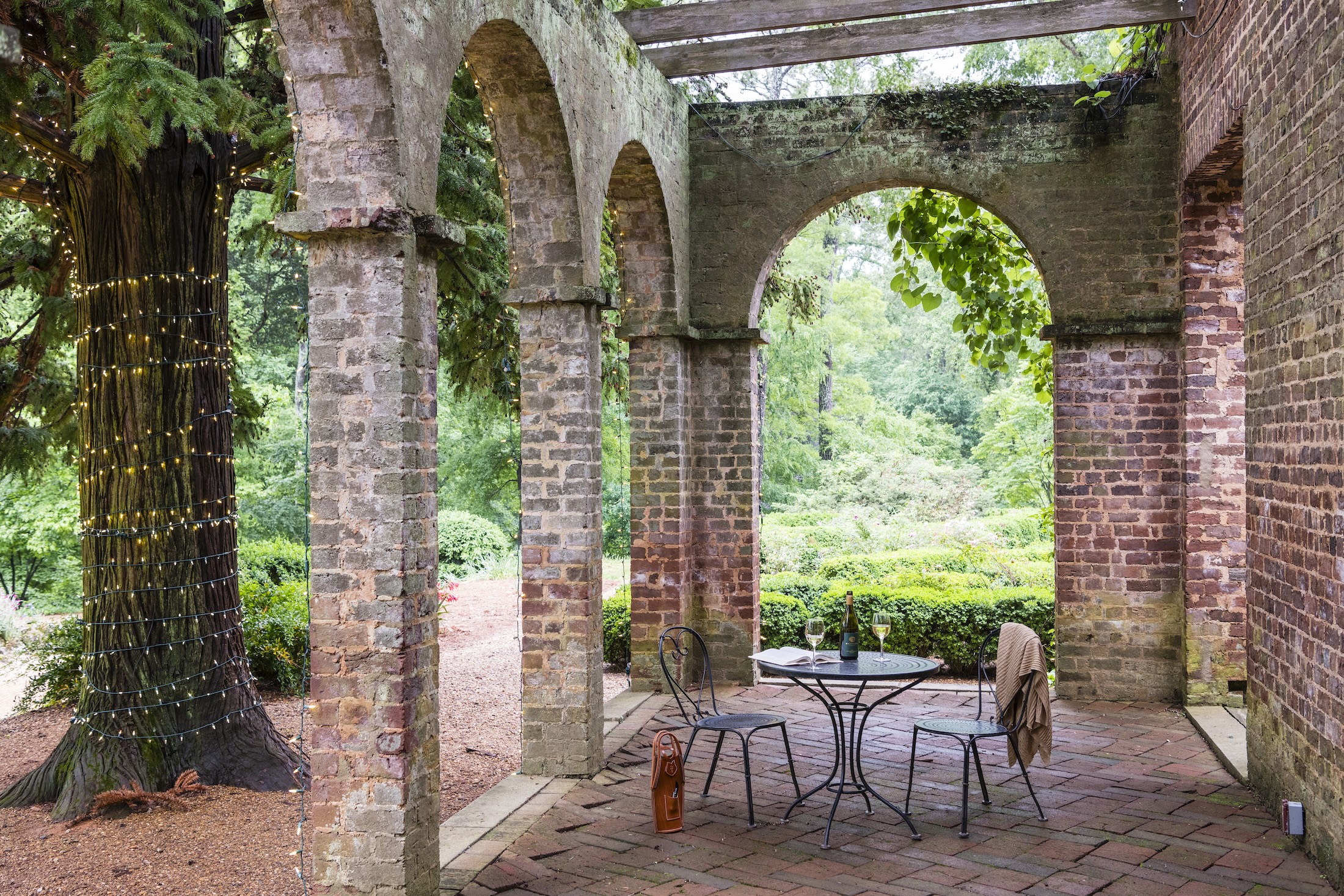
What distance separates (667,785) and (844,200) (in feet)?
18.7

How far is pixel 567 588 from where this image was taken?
624 cm

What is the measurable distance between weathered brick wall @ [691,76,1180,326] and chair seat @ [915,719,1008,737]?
4.09 meters

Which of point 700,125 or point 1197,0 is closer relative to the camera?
point 1197,0

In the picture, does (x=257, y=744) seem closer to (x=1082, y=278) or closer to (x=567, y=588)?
(x=567, y=588)

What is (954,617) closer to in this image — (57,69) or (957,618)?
(957,618)

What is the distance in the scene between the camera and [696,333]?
8.98m

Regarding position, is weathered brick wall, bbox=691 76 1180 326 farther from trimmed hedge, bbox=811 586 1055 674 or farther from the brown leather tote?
the brown leather tote

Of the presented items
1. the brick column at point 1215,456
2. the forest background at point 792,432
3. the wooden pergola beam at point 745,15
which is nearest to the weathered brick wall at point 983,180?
the brick column at point 1215,456

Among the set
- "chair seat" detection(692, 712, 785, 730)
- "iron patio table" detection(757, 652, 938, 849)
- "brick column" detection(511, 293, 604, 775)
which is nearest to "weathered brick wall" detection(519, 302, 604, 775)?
"brick column" detection(511, 293, 604, 775)

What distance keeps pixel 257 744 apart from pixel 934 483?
1648 centimetres

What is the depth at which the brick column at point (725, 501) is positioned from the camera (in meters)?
9.12

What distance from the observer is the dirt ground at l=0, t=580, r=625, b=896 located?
4.95m

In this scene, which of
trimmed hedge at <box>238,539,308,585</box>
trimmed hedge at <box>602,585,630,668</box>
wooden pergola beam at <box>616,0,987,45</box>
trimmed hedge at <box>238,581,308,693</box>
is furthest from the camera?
trimmed hedge at <box>238,539,308,585</box>

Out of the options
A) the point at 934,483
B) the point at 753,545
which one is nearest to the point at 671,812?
the point at 753,545
